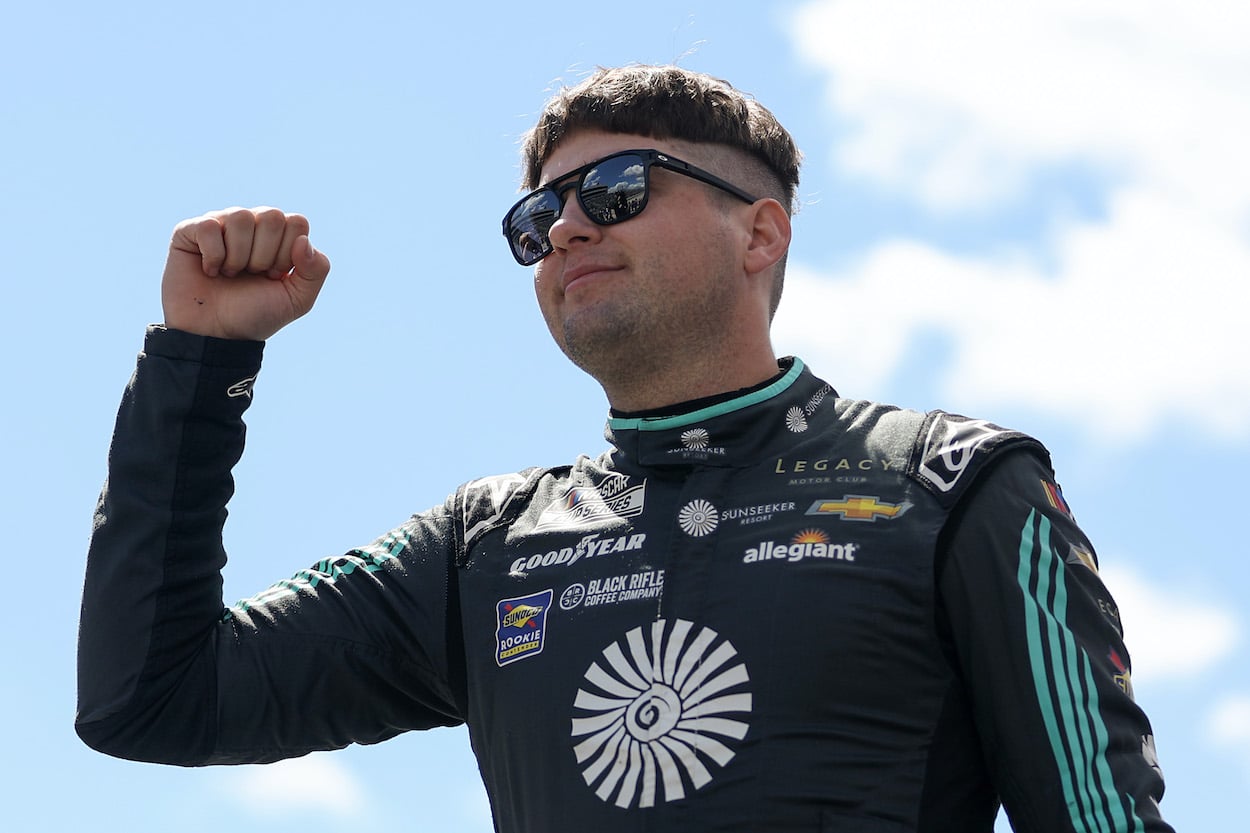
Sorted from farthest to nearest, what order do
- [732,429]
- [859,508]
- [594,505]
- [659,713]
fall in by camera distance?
[594,505], [732,429], [859,508], [659,713]

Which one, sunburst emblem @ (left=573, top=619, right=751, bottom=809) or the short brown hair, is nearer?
sunburst emblem @ (left=573, top=619, right=751, bottom=809)

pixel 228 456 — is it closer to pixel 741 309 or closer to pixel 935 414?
pixel 741 309

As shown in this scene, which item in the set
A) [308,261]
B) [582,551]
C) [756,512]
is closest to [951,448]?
[756,512]

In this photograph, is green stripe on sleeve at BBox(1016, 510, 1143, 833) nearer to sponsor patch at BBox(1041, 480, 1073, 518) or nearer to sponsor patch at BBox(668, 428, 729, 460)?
sponsor patch at BBox(1041, 480, 1073, 518)

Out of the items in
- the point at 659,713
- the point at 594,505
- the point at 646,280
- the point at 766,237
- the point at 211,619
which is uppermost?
the point at 766,237

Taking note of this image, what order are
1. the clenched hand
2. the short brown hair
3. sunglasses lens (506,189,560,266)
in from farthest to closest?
the short brown hair < sunglasses lens (506,189,560,266) < the clenched hand

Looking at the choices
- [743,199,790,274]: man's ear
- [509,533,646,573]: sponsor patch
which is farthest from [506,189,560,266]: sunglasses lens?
[509,533,646,573]: sponsor patch

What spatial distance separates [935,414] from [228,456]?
2170mm

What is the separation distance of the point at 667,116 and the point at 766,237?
1.80ft

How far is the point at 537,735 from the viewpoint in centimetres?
436

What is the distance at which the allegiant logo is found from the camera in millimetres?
4180

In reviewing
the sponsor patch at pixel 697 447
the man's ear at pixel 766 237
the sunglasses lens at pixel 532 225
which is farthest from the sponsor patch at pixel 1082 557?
the sunglasses lens at pixel 532 225

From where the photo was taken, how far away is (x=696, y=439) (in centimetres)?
478

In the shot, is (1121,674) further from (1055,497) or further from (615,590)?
(615,590)
